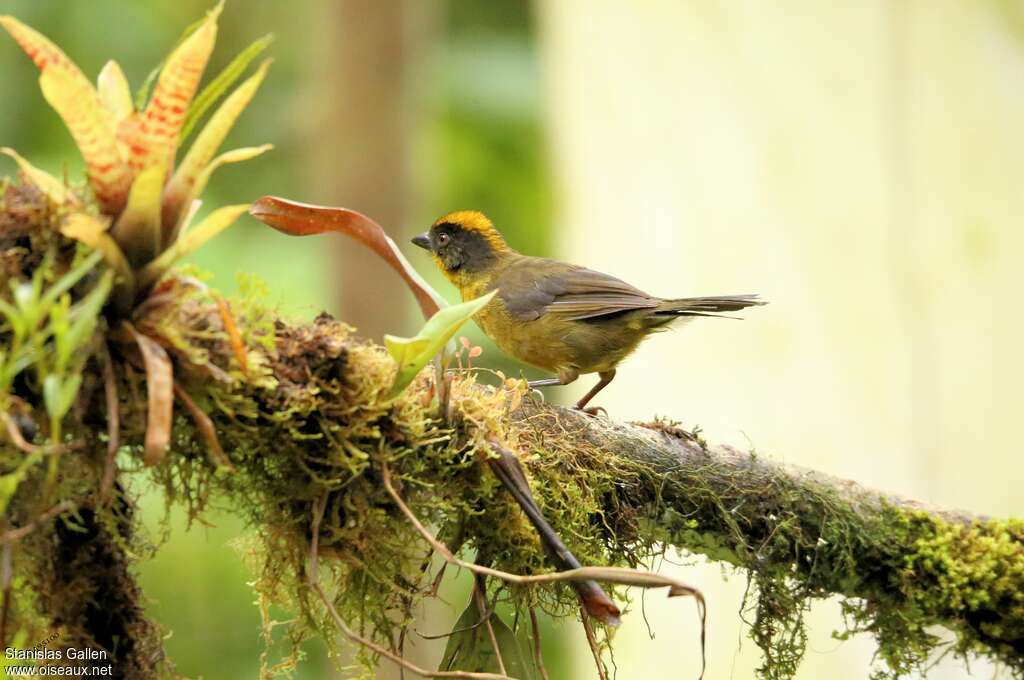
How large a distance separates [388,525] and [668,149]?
577 centimetres

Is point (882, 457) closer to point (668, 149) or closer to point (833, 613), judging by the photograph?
point (833, 613)

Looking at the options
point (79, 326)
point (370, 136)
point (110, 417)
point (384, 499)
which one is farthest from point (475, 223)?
point (79, 326)

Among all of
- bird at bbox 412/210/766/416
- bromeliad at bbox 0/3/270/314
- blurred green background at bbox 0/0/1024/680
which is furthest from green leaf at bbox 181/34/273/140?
blurred green background at bbox 0/0/1024/680

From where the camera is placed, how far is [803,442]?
6.96 m

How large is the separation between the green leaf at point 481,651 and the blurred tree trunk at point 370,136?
4836mm

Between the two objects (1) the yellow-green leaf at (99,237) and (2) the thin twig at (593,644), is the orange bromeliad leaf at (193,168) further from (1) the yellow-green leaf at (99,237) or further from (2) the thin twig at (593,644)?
(2) the thin twig at (593,644)

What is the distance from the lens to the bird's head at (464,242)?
4.75 metres

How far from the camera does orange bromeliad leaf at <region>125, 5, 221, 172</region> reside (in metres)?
1.70

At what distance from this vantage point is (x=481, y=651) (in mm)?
2156

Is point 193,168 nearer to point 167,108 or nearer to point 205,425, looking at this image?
point 167,108

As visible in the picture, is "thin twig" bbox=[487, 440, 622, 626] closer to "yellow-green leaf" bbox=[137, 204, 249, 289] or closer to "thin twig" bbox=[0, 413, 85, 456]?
"yellow-green leaf" bbox=[137, 204, 249, 289]

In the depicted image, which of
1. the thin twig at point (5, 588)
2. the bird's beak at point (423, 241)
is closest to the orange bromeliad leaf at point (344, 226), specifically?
the thin twig at point (5, 588)

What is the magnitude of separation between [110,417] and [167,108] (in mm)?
495

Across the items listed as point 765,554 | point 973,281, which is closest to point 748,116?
point 973,281
